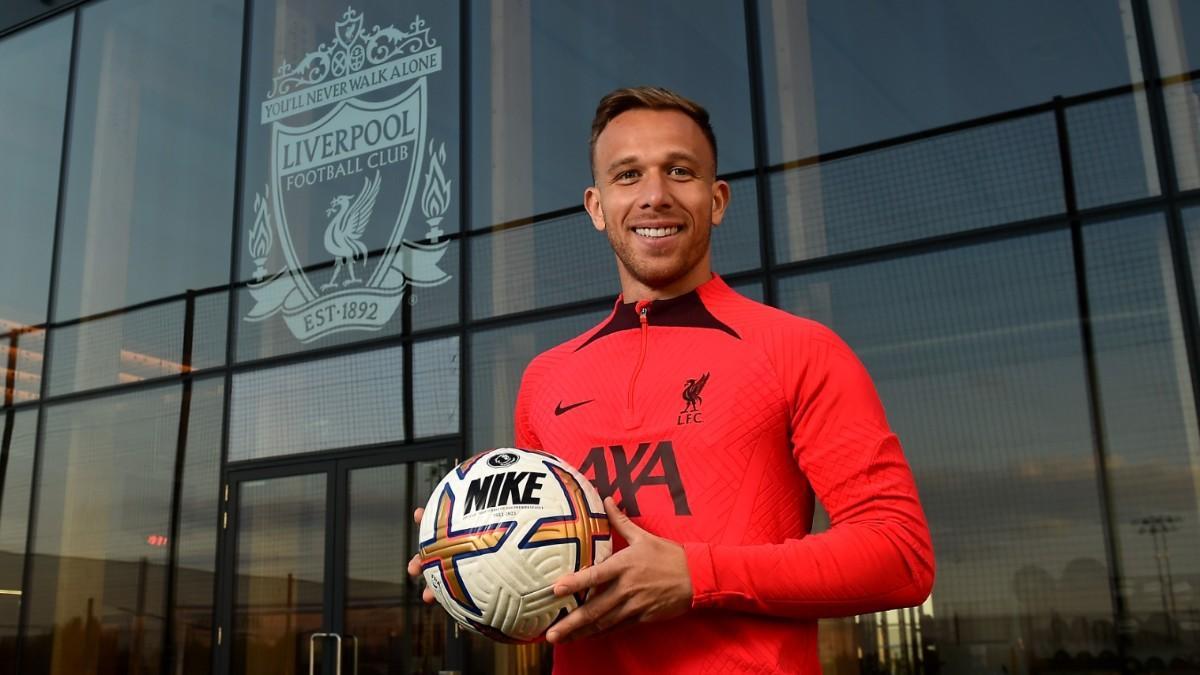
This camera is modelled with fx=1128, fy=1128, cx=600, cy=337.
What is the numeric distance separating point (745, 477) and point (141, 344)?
7976mm

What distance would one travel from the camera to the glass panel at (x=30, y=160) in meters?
9.62

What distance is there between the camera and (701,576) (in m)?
1.60

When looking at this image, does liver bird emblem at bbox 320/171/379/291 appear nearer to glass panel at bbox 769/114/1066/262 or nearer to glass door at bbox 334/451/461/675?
glass door at bbox 334/451/461/675

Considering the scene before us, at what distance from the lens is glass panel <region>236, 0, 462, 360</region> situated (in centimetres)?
762

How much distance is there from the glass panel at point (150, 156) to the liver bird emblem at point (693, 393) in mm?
7256

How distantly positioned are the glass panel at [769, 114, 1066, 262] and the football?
14.4 ft

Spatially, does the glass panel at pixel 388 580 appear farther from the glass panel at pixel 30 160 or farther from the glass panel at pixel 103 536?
the glass panel at pixel 30 160

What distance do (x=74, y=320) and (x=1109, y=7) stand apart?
7.86 m

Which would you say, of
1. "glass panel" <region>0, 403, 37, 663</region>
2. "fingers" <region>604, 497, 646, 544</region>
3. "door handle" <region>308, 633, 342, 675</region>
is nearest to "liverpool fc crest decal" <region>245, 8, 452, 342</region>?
"door handle" <region>308, 633, 342, 675</region>

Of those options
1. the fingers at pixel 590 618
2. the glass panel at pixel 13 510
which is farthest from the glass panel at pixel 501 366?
the fingers at pixel 590 618

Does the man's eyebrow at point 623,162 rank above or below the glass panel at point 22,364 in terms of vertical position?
below

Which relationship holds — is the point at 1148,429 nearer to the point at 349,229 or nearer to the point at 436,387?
the point at 436,387

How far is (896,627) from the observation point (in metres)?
5.28

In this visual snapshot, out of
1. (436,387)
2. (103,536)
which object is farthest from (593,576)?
(103,536)
